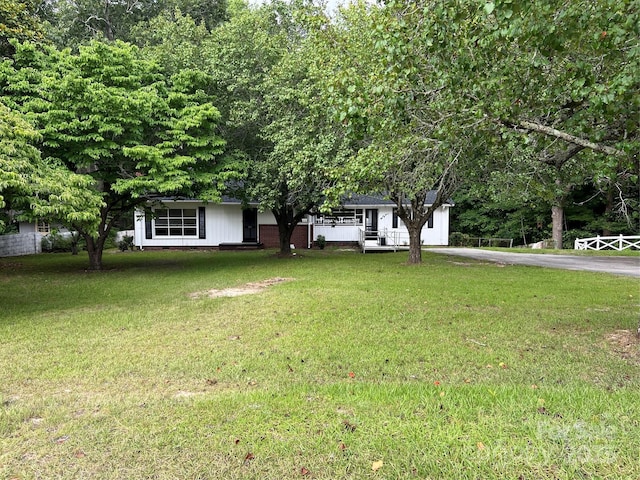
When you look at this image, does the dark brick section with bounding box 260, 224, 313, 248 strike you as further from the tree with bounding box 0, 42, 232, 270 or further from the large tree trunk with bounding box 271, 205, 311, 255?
the tree with bounding box 0, 42, 232, 270

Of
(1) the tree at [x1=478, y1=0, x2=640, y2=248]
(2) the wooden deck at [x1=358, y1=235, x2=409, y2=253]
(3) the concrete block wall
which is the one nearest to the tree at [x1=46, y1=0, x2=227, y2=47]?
(3) the concrete block wall

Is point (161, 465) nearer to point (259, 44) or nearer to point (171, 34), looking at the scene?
point (259, 44)

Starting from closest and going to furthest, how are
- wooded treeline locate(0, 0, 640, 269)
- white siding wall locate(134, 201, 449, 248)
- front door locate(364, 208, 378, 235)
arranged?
wooded treeline locate(0, 0, 640, 269)
white siding wall locate(134, 201, 449, 248)
front door locate(364, 208, 378, 235)

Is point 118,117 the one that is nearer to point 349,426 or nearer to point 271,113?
point 271,113

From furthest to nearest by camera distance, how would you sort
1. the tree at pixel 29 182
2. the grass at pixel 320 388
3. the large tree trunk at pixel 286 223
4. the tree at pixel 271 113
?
the large tree trunk at pixel 286 223
the tree at pixel 271 113
the tree at pixel 29 182
the grass at pixel 320 388

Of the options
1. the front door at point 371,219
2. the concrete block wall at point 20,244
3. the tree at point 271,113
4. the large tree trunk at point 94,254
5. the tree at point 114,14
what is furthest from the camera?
the tree at point 114,14

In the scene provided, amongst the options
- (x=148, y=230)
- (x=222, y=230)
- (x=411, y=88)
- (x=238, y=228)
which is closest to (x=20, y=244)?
(x=148, y=230)

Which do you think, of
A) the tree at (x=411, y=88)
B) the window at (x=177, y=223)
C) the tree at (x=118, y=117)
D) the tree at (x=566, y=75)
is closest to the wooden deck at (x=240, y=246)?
the window at (x=177, y=223)

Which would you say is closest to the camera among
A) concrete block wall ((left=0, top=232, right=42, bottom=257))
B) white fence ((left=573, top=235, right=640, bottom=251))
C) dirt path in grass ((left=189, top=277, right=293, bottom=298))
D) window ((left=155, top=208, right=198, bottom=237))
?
dirt path in grass ((left=189, top=277, right=293, bottom=298))

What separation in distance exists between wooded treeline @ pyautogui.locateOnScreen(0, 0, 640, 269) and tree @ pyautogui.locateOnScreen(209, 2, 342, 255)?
0.21 feet

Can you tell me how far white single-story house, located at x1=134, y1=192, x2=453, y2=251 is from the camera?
78.1ft

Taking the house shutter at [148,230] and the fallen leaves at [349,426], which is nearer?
the fallen leaves at [349,426]

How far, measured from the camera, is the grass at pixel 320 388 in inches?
108

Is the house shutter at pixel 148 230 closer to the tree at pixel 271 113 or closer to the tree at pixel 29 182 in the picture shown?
the tree at pixel 271 113
